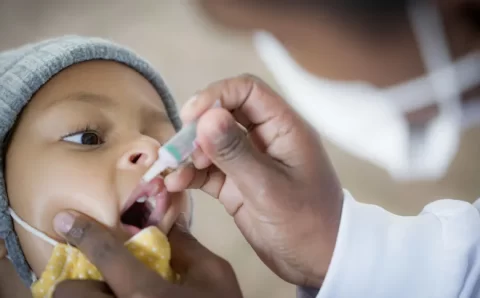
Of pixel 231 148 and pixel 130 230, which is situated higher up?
pixel 231 148

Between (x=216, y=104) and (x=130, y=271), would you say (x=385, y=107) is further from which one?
(x=130, y=271)

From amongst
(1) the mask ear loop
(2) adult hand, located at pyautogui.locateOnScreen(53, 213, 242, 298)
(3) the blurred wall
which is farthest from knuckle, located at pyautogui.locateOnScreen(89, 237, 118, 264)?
(1) the mask ear loop

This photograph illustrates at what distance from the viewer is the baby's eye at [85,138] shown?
73 cm

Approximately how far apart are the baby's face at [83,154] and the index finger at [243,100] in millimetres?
131

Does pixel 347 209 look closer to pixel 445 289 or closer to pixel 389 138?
pixel 445 289

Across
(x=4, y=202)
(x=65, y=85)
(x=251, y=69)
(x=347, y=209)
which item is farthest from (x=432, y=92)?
(x=4, y=202)

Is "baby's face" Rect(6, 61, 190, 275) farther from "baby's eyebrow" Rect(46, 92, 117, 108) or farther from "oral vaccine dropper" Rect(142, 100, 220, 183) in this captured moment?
"oral vaccine dropper" Rect(142, 100, 220, 183)

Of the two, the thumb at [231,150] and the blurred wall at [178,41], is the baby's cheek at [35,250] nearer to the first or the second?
the thumb at [231,150]

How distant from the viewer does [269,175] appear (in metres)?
0.63

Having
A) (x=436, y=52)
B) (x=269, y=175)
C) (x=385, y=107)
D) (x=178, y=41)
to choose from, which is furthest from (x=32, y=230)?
(x=436, y=52)

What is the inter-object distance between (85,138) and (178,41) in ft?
1.78

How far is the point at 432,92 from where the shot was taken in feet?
4.20

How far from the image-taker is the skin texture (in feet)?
3.92

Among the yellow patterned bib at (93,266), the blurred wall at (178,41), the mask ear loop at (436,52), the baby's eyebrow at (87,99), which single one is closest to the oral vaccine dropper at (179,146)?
the yellow patterned bib at (93,266)
